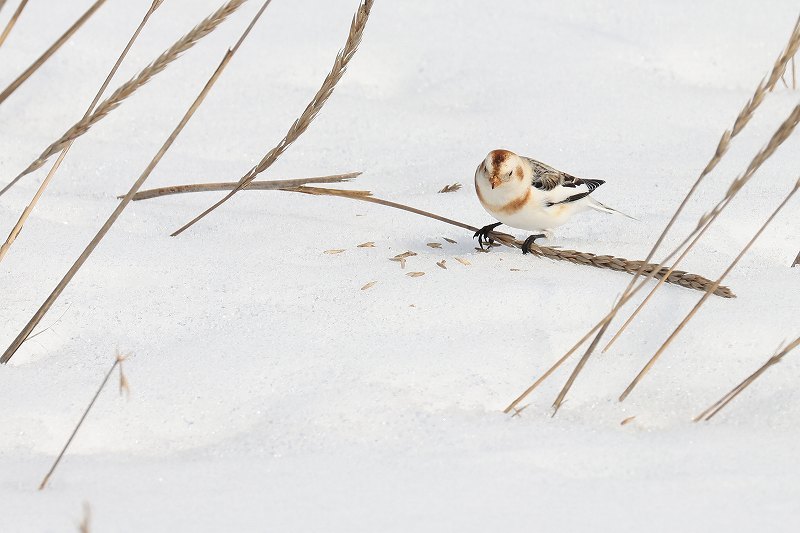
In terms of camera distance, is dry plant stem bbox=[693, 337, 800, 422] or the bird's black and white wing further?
the bird's black and white wing

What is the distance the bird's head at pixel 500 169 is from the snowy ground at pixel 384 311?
221 millimetres

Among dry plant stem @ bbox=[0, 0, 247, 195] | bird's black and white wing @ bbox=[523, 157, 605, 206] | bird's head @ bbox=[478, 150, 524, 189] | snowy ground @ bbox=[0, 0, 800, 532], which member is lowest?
snowy ground @ bbox=[0, 0, 800, 532]

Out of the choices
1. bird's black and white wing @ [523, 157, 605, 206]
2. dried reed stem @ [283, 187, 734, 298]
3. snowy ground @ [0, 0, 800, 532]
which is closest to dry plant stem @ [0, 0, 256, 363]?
snowy ground @ [0, 0, 800, 532]

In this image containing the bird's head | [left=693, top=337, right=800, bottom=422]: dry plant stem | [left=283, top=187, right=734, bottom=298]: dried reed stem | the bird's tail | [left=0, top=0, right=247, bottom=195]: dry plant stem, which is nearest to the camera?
[left=0, top=0, right=247, bottom=195]: dry plant stem

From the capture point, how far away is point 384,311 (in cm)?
239

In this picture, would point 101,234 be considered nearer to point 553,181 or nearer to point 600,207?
point 553,181

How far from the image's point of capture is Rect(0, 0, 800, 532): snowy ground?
1638mm

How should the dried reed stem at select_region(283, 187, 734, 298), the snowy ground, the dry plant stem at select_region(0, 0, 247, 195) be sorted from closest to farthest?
the dry plant stem at select_region(0, 0, 247, 195) < the snowy ground < the dried reed stem at select_region(283, 187, 734, 298)

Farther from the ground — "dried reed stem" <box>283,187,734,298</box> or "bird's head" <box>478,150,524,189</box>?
"bird's head" <box>478,150,524,189</box>

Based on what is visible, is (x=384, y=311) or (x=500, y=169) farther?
(x=500, y=169)

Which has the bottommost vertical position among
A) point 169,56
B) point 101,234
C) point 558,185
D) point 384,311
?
point 384,311

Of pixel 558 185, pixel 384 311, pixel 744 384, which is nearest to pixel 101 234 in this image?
pixel 384 311

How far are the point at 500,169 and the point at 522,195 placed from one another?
0.31 ft

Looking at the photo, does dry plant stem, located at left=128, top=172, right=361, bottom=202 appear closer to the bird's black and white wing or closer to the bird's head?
the bird's head
